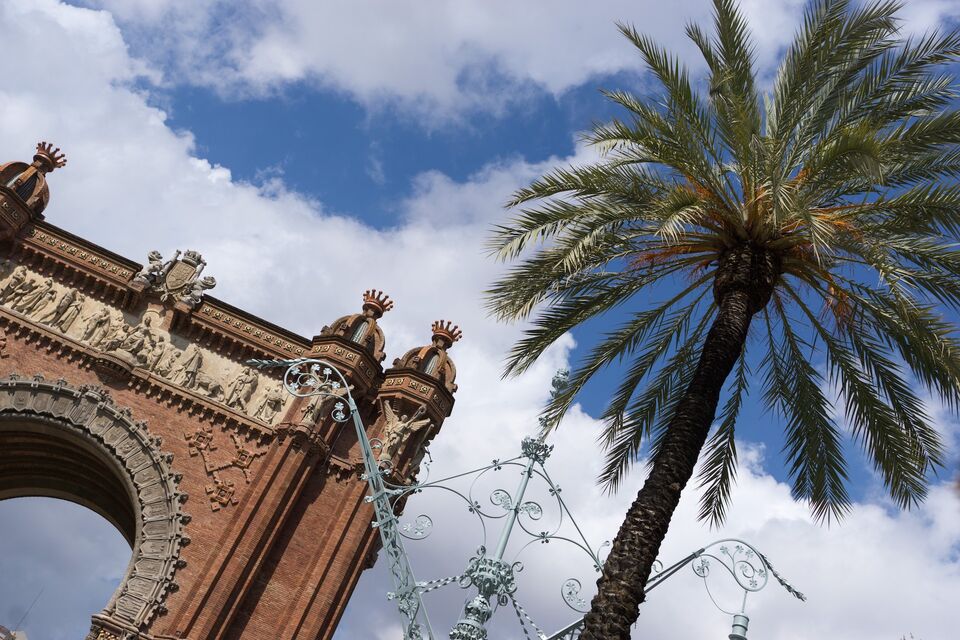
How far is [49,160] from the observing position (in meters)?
20.1

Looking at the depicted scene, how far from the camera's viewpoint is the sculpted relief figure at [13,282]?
18.3 metres

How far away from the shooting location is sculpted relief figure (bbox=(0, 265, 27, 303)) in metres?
18.3

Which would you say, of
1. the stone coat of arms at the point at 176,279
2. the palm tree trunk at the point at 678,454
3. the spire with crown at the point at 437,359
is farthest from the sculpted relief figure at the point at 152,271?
Result: the palm tree trunk at the point at 678,454

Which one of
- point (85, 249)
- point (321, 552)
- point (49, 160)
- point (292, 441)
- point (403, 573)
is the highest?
point (49, 160)

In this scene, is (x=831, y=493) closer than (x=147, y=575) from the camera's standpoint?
Yes

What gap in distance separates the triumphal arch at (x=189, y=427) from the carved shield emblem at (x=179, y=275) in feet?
0.13

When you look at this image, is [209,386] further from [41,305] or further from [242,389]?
[41,305]

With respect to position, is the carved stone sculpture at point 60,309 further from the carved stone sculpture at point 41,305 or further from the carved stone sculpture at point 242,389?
the carved stone sculpture at point 242,389

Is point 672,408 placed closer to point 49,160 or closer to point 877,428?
point 877,428

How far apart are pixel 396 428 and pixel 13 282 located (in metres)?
8.79

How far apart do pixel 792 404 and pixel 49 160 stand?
17.2 metres

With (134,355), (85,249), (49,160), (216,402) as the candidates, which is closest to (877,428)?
(216,402)

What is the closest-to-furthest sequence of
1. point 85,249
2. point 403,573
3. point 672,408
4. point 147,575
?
point 403,573 → point 672,408 → point 147,575 → point 85,249

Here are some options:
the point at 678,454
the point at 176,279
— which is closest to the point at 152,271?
the point at 176,279
